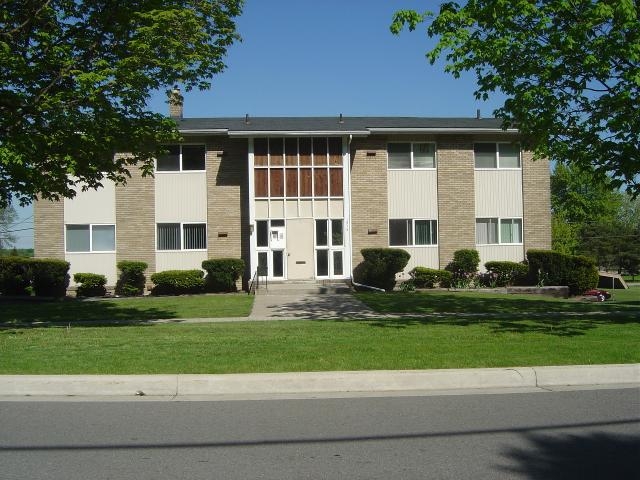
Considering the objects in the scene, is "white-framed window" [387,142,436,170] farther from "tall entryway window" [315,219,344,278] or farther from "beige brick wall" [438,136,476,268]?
"tall entryway window" [315,219,344,278]

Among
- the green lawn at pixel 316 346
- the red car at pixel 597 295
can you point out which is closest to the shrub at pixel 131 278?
the green lawn at pixel 316 346

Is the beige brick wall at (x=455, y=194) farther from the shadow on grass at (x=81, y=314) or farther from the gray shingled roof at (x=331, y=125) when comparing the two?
the shadow on grass at (x=81, y=314)

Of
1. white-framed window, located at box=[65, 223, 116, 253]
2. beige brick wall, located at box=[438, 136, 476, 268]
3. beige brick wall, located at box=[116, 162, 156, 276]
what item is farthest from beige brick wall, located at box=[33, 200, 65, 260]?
beige brick wall, located at box=[438, 136, 476, 268]

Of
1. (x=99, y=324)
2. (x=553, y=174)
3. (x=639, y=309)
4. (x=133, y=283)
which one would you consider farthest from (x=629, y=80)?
(x=553, y=174)

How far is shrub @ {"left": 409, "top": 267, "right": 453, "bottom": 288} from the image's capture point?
23922 millimetres

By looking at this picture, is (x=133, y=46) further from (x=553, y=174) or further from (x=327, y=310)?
(x=553, y=174)

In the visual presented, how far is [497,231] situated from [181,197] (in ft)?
42.1

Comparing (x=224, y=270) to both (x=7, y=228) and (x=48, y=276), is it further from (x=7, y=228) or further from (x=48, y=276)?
(x=7, y=228)

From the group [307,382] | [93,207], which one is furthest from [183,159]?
[307,382]

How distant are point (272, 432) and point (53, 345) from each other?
572 centimetres

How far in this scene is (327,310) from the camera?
53.6 feet

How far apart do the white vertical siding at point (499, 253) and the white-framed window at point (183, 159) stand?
1174cm

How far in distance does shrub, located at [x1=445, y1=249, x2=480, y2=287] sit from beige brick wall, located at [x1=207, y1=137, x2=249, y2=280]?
8192mm

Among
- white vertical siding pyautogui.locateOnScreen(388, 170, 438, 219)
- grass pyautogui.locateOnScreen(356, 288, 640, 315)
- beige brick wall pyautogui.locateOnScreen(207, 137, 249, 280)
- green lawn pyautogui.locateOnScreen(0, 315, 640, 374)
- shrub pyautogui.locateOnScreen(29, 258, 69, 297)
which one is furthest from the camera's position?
white vertical siding pyautogui.locateOnScreen(388, 170, 438, 219)
